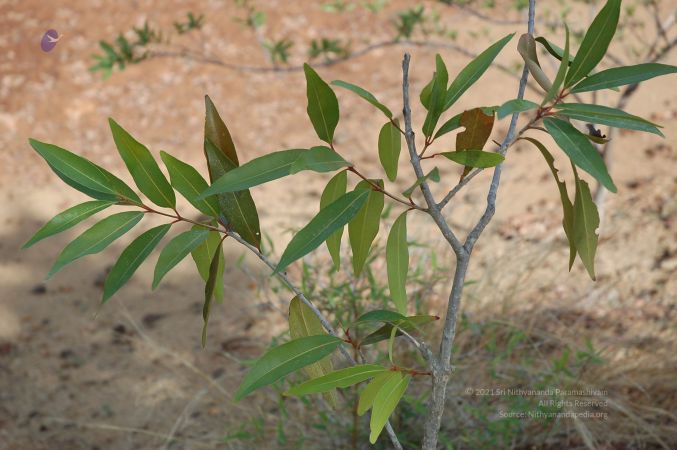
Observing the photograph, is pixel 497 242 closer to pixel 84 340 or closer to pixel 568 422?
pixel 568 422

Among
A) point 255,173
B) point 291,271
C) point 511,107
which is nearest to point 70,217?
point 255,173

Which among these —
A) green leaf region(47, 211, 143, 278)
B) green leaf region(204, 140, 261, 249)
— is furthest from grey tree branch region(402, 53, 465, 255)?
green leaf region(47, 211, 143, 278)

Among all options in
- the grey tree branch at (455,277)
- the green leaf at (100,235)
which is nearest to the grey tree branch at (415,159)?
the grey tree branch at (455,277)

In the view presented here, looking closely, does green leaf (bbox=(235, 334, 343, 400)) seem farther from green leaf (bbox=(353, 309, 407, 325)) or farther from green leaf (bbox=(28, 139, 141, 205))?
green leaf (bbox=(28, 139, 141, 205))

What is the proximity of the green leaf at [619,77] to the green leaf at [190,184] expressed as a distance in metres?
0.49

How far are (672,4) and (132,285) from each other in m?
3.19

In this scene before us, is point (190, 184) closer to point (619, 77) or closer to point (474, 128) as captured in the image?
point (474, 128)

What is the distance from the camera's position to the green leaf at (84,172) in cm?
103

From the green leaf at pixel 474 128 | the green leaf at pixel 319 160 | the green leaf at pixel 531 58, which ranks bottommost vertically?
the green leaf at pixel 319 160

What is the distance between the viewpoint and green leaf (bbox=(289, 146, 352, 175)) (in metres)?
0.92

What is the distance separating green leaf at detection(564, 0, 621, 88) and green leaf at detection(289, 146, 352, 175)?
298 mm

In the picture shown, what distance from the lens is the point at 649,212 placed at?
10.1ft

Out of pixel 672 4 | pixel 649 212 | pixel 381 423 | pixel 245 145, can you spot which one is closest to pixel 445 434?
pixel 381 423

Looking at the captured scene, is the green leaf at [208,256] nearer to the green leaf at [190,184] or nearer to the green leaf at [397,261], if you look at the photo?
the green leaf at [190,184]
